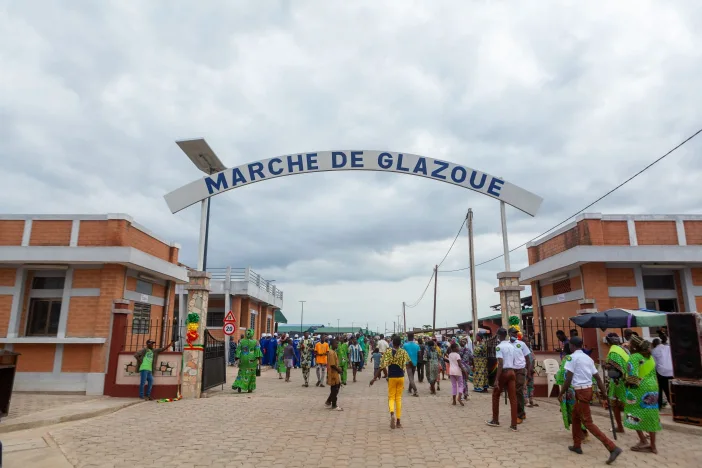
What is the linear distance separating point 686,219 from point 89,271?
60.6ft

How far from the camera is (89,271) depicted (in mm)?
13172

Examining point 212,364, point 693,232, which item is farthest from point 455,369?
point 693,232

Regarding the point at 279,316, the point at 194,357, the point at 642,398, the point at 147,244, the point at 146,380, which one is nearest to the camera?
the point at 642,398

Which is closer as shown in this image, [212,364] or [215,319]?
[212,364]

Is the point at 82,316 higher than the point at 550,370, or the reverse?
the point at 82,316

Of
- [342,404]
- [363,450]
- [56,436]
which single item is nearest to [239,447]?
[363,450]

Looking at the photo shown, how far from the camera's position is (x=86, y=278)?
43.1 ft

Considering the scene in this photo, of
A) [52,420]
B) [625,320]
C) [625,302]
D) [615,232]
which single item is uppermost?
[615,232]

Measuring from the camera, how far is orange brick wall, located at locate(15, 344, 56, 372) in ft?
41.3

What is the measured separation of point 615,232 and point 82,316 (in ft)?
52.9

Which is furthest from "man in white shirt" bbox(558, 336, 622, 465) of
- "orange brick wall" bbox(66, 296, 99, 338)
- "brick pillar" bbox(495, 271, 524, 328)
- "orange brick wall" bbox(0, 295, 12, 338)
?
"orange brick wall" bbox(0, 295, 12, 338)

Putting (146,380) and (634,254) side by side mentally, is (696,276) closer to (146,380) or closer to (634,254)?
(634,254)

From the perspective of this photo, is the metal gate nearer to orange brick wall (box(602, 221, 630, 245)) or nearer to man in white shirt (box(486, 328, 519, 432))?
man in white shirt (box(486, 328, 519, 432))

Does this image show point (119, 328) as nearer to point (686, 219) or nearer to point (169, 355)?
point (169, 355)
